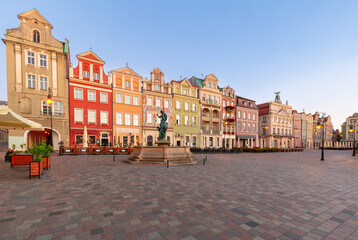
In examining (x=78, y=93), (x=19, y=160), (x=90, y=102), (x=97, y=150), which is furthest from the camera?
(x=90, y=102)

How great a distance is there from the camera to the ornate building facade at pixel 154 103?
30078 millimetres

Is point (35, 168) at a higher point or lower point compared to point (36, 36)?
lower

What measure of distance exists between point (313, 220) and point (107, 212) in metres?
5.10

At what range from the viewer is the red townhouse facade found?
2417 cm

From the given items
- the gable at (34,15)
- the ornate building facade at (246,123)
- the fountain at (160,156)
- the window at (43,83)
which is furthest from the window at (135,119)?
the ornate building facade at (246,123)

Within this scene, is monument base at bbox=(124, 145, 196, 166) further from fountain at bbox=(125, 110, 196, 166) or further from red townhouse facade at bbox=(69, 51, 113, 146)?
red townhouse facade at bbox=(69, 51, 113, 146)

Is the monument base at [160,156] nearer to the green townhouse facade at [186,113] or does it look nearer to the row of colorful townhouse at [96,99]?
the row of colorful townhouse at [96,99]

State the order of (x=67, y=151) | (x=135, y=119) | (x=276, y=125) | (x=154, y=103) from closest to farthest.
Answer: (x=67, y=151) < (x=135, y=119) < (x=154, y=103) < (x=276, y=125)

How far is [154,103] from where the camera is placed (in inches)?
1219

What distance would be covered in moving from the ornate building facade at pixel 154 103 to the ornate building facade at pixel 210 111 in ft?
25.8

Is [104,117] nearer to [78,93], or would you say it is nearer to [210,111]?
[78,93]

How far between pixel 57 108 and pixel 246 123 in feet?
135

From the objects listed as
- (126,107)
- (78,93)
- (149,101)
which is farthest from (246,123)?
(78,93)

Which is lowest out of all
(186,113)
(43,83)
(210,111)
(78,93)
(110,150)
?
(110,150)
